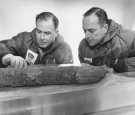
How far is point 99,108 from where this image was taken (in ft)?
2.86

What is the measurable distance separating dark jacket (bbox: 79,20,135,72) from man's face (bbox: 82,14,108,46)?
3cm

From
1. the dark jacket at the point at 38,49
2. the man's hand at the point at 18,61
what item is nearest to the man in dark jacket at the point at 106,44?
the dark jacket at the point at 38,49

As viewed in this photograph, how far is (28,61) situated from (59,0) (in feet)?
1.35

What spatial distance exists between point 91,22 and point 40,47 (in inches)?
13.4

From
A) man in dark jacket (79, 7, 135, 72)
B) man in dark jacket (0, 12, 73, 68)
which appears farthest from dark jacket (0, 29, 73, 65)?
man in dark jacket (79, 7, 135, 72)

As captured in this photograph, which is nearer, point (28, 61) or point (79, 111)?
point (79, 111)

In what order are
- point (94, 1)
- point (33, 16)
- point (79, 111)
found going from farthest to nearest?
point (94, 1)
point (33, 16)
point (79, 111)

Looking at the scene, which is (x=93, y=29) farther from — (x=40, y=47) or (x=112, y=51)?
A: (x=40, y=47)

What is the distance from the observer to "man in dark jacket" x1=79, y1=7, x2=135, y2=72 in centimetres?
137

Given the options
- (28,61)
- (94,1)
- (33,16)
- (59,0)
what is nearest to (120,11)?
(94,1)

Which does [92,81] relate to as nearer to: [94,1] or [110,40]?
[110,40]

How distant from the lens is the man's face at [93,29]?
1.34 m

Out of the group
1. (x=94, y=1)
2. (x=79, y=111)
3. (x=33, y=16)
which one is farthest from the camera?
(x=94, y=1)

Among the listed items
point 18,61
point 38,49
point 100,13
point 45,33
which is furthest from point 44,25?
point 100,13
